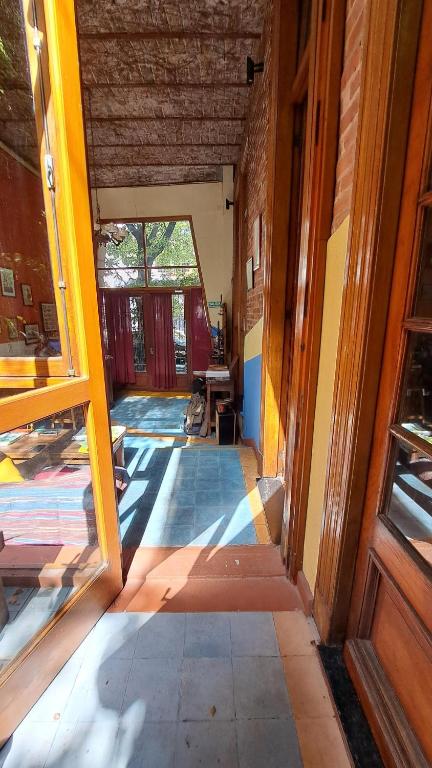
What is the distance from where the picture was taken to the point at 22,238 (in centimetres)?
141

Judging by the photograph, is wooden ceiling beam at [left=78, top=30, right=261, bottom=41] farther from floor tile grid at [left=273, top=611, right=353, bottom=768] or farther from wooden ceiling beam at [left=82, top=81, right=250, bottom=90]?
floor tile grid at [left=273, top=611, right=353, bottom=768]

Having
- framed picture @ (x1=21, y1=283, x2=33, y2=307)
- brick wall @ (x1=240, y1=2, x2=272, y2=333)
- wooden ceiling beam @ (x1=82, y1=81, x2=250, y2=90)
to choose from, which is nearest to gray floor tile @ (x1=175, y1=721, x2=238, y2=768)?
framed picture @ (x1=21, y1=283, x2=33, y2=307)

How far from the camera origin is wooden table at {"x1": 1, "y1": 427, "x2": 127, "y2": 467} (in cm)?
130

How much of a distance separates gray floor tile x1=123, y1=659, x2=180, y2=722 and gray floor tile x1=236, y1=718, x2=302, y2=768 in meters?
0.24

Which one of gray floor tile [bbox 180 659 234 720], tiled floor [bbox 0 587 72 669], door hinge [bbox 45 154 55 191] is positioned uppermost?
door hinge [bbox 45 154 55 191]

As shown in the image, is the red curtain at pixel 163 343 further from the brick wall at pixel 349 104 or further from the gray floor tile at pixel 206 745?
the gray floor tile at pixel 206 745

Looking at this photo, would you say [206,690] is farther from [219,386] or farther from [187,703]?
[219,386]

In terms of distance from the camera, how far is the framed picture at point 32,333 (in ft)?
4.33

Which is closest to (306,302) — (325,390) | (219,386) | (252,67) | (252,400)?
(325,390)

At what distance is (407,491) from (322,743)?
86 cm

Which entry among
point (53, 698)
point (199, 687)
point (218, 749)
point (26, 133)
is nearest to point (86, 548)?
point (53, 698)

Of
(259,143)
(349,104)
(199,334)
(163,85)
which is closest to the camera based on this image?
(349,104)

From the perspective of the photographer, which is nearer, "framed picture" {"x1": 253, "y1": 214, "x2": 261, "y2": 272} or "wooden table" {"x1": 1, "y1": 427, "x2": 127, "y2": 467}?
"wooden table" {"x1": 1, "y1": 427, "x2": 127, "y2": 467}

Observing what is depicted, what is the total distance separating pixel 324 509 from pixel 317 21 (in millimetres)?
1987
